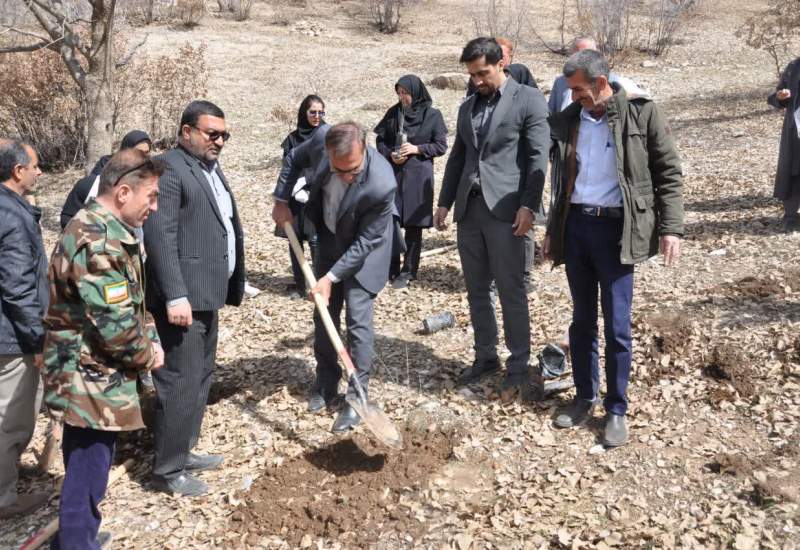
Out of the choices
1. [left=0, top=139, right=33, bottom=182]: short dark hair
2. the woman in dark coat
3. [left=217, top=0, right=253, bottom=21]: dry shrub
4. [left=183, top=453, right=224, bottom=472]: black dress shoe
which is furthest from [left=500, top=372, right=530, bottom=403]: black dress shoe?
[left=217, top=0, right=253, bottom=21]: dry shrub

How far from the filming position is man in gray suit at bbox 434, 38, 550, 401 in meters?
4.25

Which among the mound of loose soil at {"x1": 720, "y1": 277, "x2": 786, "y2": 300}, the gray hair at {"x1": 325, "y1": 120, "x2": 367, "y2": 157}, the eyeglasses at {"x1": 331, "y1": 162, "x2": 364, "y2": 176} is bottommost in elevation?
the mound of loose soil at {"x1": 720, "y1": 277, "x2": 786, "y2": 300}

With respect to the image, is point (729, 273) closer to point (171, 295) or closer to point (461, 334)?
point (461, 334)

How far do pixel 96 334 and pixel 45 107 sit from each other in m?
10.3

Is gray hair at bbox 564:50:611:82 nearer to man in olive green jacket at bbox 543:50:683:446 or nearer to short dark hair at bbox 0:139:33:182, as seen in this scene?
man in olive green jacket at bbox 543:50:683:446

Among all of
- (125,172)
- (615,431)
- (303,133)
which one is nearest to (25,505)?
(125,172)

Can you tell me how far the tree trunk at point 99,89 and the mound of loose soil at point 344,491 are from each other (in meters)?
6.23

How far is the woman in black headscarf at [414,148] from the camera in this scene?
20.7 feet

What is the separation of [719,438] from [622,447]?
55 cm

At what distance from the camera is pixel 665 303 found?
561 cm

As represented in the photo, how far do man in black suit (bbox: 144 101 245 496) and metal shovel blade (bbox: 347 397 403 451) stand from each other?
2.97 ft

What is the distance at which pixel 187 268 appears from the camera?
370cm

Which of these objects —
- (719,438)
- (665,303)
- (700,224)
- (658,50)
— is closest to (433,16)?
(658,50)

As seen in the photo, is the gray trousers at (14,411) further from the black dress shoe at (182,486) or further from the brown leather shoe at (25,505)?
the black dress shoe at (182,486)
